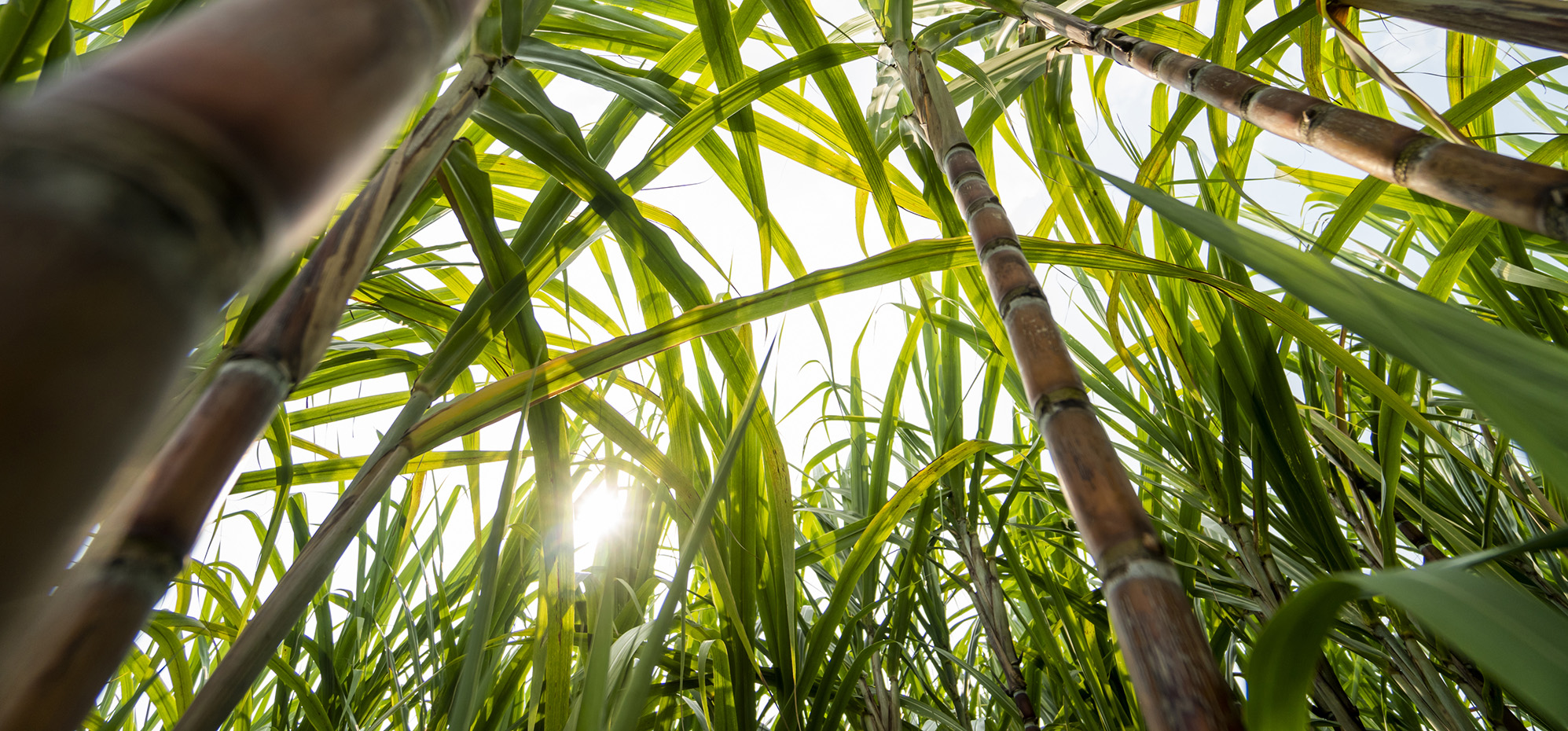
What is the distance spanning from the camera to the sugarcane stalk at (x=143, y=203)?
0.22 ft

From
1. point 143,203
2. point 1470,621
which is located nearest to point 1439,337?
point 1470,621

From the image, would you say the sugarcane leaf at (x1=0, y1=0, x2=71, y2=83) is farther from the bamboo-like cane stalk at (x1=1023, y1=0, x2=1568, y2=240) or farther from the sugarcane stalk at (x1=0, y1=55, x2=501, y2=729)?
the bamboo-like cane stalk at (x1=1023, y1=0, x2=1568, y2=240)

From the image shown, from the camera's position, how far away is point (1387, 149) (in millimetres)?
278

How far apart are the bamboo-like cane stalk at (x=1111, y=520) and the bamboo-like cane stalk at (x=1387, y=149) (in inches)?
5.3

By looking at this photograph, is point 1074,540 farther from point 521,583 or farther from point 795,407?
point 521,583

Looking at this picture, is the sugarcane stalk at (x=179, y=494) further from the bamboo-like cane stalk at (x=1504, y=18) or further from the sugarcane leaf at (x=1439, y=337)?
the bamboo-like cane stalk at (x=1504, y=18)

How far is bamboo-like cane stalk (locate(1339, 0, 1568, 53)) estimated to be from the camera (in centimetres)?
24

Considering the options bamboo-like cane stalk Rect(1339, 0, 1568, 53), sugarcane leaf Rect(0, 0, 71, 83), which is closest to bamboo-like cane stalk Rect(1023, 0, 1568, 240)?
bamboo-like cane stalk Rect(1339, 0, 1568, 53)

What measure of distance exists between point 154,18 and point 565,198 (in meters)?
0.30

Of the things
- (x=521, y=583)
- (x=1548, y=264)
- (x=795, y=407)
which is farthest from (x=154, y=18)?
(x=1548, y=264)

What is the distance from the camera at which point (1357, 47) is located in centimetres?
41

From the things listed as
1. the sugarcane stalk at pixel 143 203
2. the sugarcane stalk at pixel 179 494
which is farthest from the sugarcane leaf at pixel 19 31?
the sugarcane stalk at pixel 143 203

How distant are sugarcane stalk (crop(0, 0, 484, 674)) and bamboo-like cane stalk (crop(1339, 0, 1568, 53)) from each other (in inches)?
14.3

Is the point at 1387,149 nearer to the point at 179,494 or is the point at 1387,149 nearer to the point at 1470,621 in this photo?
the point at 1470,621
